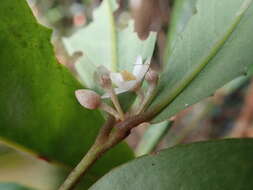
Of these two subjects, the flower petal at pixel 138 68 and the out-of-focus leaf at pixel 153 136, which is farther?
the out-of-focus leaf at pixel 153 136

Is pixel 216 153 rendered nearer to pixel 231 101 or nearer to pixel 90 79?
pixel 90 79

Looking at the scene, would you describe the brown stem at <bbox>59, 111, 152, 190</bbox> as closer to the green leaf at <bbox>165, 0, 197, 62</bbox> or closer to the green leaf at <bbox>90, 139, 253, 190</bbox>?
the green leaf at <bbox>90, 139, 253, 190</bbox>

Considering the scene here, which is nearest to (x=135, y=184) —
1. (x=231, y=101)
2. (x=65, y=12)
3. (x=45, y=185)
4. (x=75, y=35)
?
(x=45, y=185)

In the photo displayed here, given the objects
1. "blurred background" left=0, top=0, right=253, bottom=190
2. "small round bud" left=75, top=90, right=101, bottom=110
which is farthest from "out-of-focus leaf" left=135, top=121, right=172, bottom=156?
"small round bud" left=75, top=90, right=101, bottom=110

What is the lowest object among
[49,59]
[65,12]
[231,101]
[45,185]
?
[231,101]

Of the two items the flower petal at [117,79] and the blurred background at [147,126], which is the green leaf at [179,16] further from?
the flower petal at [117,79]

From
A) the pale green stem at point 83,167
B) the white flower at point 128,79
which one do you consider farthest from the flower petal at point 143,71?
the pale green stem at point 83,167

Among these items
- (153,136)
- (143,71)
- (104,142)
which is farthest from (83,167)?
(153,136)
